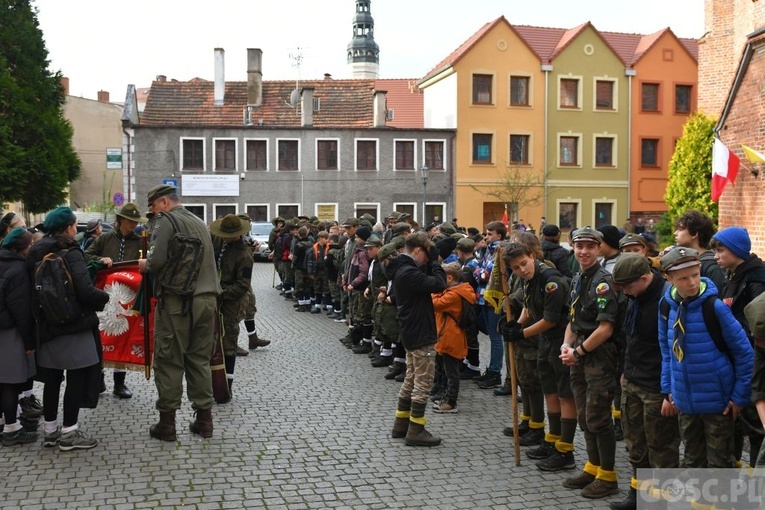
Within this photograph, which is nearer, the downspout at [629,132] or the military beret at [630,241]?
the military beret at [630,241]

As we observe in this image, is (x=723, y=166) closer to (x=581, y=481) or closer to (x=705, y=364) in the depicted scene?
(x=581, y=481)

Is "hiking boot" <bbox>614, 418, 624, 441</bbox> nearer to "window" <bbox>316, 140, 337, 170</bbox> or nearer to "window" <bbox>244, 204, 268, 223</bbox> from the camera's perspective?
"window" <bbox>244, 204, 268, 223</bbox>

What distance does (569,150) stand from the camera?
42.8 m

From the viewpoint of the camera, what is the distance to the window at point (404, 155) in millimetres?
40500

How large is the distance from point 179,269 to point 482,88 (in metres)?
36.2

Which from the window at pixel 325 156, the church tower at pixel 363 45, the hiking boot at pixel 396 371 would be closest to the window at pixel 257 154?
the window at pixel 325 156

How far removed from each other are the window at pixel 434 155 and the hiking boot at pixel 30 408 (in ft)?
111

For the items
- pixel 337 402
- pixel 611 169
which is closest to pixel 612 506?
pixel 337 402

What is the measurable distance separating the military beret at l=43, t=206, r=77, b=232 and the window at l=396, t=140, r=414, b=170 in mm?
34023

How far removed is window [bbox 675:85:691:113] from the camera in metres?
43.8

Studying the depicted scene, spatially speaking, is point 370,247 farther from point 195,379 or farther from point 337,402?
point 195,379

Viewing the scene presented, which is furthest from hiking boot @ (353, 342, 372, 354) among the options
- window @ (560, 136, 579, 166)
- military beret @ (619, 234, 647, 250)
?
window @ (560, 136, 579, 166)

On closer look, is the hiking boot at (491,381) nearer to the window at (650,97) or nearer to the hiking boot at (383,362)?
the hiking boot at (383,362)

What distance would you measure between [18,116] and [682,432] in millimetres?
34069
